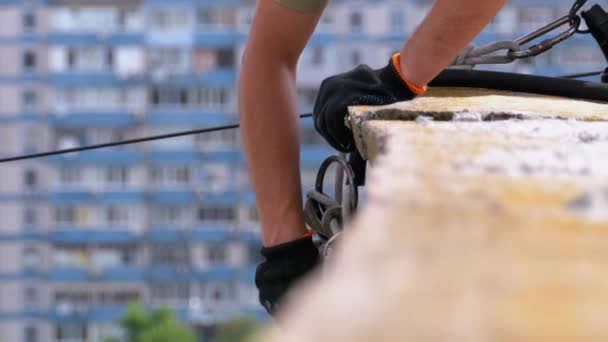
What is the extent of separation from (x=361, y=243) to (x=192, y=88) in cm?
2312

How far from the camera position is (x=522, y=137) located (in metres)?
0.68

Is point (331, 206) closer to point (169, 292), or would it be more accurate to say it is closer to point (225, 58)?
point (225, 58)

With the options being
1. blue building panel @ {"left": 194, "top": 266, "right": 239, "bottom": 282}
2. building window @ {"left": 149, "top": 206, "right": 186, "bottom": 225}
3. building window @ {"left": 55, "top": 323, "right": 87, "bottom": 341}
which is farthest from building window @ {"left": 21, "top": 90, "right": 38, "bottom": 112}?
blue building panel @ {"left": 194, "top": 266, "right": 239, "bottom": 282}

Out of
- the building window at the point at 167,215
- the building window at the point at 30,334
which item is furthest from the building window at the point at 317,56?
the building window at the point at 30,334

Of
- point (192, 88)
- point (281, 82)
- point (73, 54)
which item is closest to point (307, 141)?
point (192, 88)

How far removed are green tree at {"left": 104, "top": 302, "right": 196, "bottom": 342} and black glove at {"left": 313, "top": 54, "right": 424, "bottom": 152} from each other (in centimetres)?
2253

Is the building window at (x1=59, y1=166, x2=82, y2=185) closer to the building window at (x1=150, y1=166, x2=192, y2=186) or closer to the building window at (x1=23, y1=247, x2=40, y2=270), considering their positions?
the building window at (x1=150, y1=166, x2=192, y2=186)

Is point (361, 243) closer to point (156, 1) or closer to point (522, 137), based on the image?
point (522, 137)

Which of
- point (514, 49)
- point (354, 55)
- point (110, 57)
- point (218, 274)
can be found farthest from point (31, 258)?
point (514, 49)

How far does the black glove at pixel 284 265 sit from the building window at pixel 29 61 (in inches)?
898

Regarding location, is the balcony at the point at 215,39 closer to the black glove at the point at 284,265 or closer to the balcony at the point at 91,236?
the balcony at the point at 91,236

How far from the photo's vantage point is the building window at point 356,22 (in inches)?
907

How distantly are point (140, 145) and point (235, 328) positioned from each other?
340 cm

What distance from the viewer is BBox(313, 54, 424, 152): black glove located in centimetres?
103
